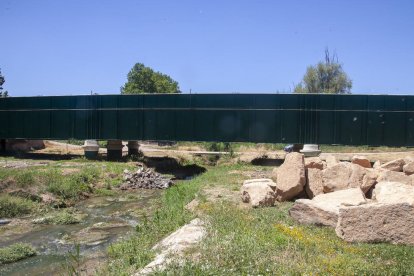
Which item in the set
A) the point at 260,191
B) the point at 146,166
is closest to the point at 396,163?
the point at 260,191

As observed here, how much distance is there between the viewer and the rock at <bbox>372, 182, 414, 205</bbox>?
10.4 meters

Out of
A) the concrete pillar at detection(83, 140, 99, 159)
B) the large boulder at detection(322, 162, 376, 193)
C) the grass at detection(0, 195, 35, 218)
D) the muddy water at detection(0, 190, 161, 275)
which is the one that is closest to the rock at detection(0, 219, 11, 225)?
the grass at detection(0, 195, 35, 218)

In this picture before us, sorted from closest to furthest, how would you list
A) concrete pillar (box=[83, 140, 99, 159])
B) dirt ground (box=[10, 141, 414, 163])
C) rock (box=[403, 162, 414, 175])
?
1. rock (box=[403, 162, 414, 175])
2. concrete pillar (box=[83, 140, 99, 159])
3. dirt ground (box=[10, 141, 414, 163])

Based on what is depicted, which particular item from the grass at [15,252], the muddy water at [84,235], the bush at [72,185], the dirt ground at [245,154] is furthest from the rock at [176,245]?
the dirt ground at [245,154]

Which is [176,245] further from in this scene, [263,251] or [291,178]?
[291,178]

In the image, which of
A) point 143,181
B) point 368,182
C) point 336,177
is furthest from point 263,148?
point 368,182

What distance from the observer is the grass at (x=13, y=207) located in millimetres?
17297

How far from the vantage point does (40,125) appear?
33.9 meters

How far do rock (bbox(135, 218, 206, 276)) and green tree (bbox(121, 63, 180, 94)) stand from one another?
5539 cm

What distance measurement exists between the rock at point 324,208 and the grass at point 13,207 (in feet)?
39.1

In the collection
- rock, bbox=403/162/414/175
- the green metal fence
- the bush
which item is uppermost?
the green metal fence

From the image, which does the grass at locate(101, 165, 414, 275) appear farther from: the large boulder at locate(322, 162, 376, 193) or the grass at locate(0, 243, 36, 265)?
the grass at locate(0, 243, 36, 265)

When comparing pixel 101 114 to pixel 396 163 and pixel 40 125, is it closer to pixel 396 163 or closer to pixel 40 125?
pixel 40 125

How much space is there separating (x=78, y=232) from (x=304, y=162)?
27.6ft
